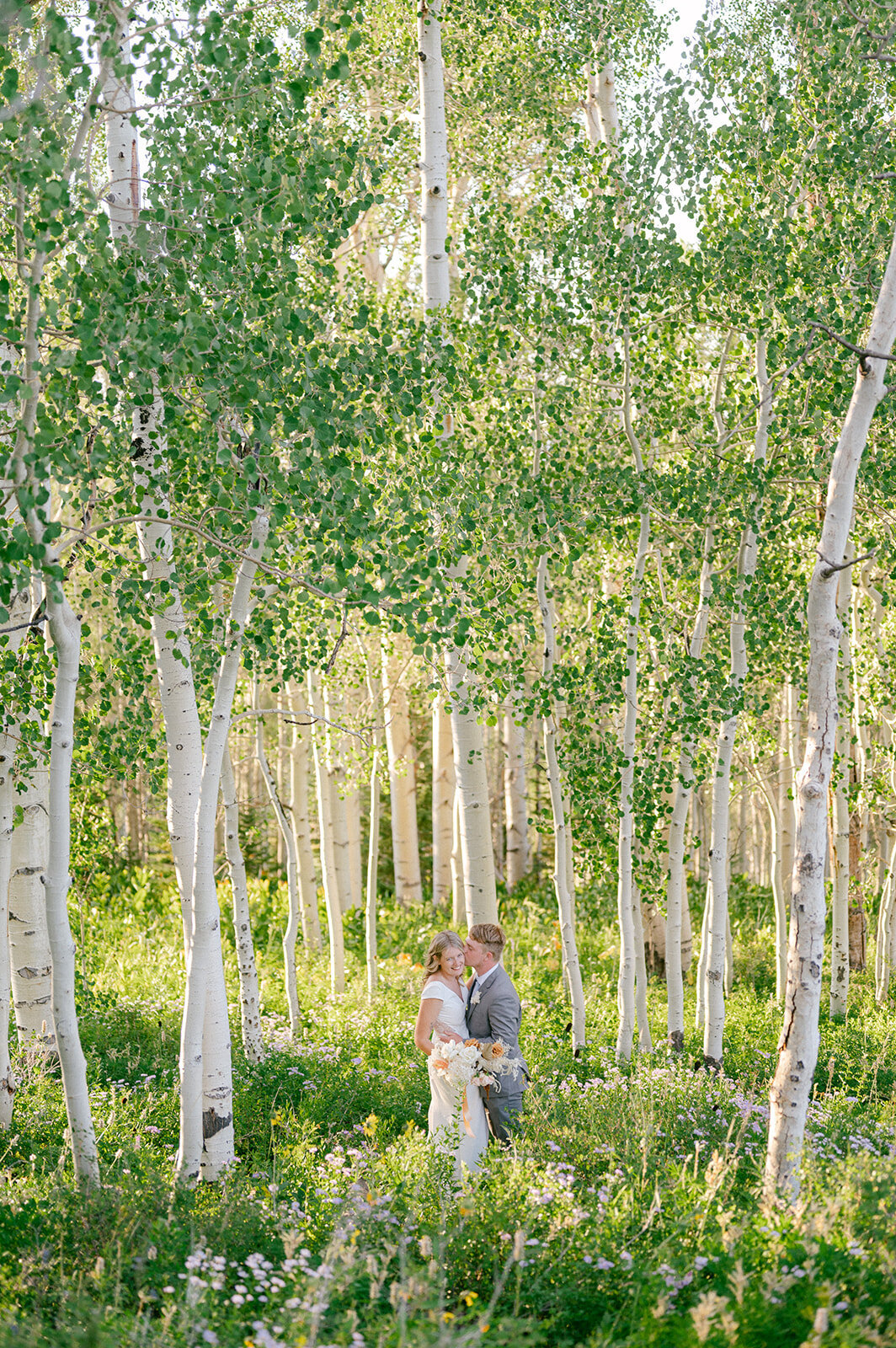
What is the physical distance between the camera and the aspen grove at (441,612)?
3785 mm

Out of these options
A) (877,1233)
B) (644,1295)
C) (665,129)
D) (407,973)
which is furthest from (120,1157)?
(665,129)

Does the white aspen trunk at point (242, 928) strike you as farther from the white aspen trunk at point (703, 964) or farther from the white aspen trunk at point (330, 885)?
the white aspen trunk at point (703, 964)

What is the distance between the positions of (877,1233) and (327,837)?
854 cm

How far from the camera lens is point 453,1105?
5.63 m

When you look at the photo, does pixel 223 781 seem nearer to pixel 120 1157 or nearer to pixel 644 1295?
pixel 120 1157

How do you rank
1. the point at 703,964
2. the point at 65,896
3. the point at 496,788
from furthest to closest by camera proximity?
the point at 496,788 < the point at 703,964 < the point at 65,896

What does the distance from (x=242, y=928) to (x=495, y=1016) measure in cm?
253

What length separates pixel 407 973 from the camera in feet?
36.1

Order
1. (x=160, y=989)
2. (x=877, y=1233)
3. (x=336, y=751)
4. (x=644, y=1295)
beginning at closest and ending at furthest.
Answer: (x=644, y=1295) < (x=877, y=1233) < (x=160, y=989) < (x=336, y=751)

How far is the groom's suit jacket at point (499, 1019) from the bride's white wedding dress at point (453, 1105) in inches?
4.0

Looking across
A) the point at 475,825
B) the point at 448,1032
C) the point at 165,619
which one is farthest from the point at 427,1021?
the point at 165,619

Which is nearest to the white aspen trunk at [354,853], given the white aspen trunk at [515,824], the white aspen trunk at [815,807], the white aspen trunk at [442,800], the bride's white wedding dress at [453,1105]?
the white aspen trunk at [442,800]

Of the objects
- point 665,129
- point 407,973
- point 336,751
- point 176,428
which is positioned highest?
point 665,129

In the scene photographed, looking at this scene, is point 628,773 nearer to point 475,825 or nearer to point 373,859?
point 475,825
